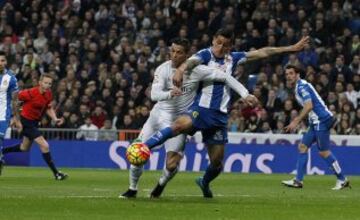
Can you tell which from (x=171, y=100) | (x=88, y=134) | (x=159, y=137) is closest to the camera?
(x=159, y=137)

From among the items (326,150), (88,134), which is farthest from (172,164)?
(88,134)

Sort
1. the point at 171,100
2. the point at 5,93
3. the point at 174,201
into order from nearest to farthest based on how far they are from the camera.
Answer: the point at 174,201 < the point at 171,100 < the point at 5,93

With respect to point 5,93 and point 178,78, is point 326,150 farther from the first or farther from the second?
point 178,78

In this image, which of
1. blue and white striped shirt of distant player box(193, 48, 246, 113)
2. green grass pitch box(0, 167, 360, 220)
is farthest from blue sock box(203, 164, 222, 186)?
blue and white striped shirt of distant player box(193, 48, 246, 113)

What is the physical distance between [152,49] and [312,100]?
14.6 metres

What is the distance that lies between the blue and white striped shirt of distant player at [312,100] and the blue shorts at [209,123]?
5.10 meters

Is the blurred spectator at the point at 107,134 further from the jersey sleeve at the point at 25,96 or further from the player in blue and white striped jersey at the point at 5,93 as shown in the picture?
the player in blue and white striped jersey at the point at 5,93

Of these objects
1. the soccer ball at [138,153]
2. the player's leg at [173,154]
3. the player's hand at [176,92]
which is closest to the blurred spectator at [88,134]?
the player's leg at [173,154]

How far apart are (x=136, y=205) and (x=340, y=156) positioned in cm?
1439

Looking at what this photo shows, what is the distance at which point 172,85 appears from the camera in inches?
606

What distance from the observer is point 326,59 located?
30797 mm

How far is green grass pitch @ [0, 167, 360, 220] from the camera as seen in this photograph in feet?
41.9

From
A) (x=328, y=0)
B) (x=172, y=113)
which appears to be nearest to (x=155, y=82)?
(x=172, y=113)

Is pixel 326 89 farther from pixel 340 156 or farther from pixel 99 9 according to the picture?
pixel 99 9
